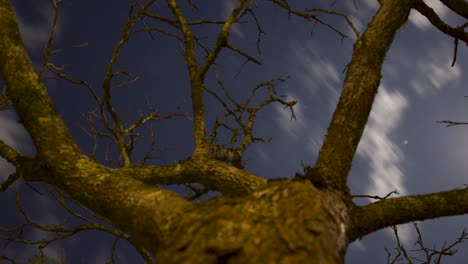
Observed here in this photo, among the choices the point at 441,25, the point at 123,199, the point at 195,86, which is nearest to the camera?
the point at 123,199

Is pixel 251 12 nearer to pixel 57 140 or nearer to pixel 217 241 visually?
pixel 57 140

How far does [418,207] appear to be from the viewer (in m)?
2.52

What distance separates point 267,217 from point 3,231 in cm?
378

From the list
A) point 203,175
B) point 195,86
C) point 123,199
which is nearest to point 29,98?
point 123,199

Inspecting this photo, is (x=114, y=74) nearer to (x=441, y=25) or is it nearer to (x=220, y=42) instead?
(x=220, y=42)

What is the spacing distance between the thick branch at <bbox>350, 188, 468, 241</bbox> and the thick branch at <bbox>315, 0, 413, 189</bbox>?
379 millimetres

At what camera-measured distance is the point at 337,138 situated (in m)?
2.47

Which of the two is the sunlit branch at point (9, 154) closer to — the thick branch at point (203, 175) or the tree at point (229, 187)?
the tree at point (229, 187)

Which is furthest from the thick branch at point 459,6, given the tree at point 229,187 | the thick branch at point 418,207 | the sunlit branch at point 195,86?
the sunlit branch at point 195,86

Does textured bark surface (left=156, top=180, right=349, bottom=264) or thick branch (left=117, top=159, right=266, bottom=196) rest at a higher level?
thick branch (left=117, top=159, right=266, bottom=196)

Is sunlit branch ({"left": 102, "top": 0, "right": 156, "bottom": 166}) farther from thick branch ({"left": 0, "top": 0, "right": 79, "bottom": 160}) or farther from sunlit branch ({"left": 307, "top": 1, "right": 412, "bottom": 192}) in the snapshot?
sunlit branch ({"left": 307, "top": 1, "right": 412, "bottom": 192})

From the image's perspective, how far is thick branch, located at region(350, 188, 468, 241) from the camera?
248 centimetres

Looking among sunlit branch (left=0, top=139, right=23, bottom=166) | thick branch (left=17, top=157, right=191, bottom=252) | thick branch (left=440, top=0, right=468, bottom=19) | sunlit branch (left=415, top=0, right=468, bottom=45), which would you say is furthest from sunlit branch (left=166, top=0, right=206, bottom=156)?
thick branch (left=440, top=0, right=468, bottom=19)

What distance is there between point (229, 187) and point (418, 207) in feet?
4.35
